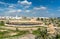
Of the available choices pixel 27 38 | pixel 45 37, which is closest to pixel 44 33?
pixel 45 37

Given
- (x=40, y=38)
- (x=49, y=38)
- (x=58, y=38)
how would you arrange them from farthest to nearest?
1. (x=58, y=38)
2. (x=49, y=38)
3. (x=40, y=38)

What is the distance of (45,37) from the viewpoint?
17.2m

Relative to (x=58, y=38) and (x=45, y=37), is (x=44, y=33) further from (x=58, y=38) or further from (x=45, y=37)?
(x=58, y=38)

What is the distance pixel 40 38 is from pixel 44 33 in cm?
160

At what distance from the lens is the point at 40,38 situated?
16.2 meters

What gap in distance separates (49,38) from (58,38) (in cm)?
478

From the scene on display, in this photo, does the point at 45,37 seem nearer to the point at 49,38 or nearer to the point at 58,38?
the point at 49,38

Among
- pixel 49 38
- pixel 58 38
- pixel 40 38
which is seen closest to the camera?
pixel 40 38

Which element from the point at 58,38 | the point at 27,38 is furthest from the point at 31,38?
the point at 58,38

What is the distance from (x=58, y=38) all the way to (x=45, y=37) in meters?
5.20

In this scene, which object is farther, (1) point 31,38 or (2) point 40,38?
(1) point 31,38

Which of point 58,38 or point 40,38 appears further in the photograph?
point 58,38

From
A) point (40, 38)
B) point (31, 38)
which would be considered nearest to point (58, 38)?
point (31, 38)

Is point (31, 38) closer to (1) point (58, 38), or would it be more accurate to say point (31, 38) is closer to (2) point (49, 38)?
(1) point (58, 38)
